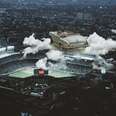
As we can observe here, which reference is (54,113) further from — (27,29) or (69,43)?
(27,29)

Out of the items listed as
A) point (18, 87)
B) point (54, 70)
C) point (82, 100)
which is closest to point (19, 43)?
point (54, 70)

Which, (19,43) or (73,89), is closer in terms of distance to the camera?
(73,89)

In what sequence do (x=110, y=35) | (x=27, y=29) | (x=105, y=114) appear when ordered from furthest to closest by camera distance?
(x=27, y=29) → (x=110, y=35) → (x=105, y=114)

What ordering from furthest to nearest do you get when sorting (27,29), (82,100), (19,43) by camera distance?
(27,29) < (19,43) < (82,100)

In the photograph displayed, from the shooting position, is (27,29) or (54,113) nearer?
(54,113)

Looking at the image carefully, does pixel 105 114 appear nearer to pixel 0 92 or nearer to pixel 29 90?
pixel 29 90

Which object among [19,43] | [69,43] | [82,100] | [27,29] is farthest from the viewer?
[27,29]

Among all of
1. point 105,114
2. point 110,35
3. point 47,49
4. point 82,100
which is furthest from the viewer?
point 110,35

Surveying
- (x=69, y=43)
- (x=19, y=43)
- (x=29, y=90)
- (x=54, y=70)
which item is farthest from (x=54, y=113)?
(x=19, y=43)
